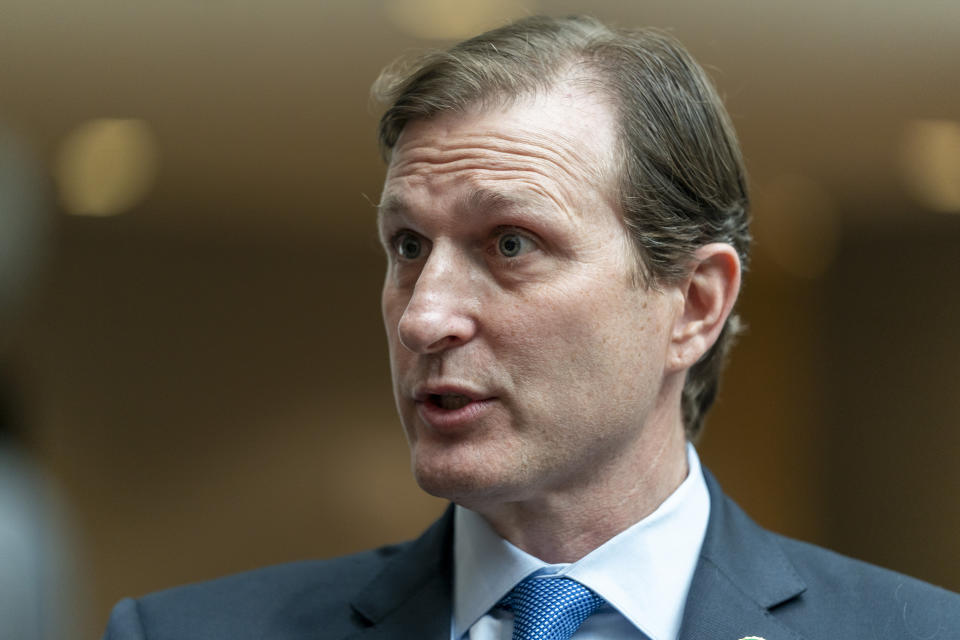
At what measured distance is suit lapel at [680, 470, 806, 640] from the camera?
163cm

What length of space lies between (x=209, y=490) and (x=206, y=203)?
6.43 ft

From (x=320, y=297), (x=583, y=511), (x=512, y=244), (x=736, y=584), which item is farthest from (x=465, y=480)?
(x=320, y=297)

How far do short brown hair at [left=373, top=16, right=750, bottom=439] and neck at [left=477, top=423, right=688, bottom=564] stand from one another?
0.30 meters

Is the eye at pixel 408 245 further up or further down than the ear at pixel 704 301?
further up

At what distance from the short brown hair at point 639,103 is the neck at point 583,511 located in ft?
0.97

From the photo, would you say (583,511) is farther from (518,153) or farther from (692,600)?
(518,153)

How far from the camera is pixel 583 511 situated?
1.71m

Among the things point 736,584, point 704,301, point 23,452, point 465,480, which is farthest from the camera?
point 23,452

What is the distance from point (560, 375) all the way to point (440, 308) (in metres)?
0.20

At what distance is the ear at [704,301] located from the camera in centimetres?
177

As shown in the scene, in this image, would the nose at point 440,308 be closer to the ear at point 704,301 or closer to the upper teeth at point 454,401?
the upper teeth at point 454,401

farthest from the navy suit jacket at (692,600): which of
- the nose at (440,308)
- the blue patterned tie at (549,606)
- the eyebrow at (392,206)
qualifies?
the eyebrow at (392,206)

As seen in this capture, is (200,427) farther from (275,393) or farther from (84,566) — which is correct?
(84,566)

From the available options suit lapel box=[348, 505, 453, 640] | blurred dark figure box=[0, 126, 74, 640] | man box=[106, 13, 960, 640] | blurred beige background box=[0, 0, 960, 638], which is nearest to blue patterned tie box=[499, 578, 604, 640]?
man box=[106, 13, 960, 640]
